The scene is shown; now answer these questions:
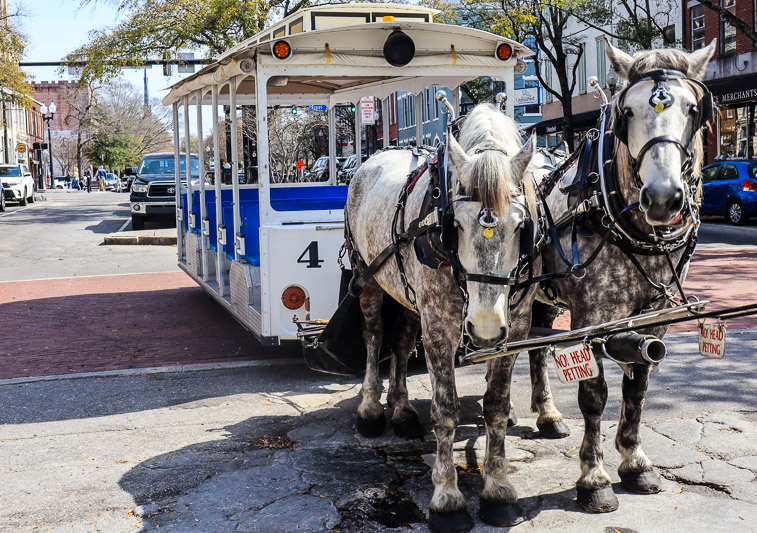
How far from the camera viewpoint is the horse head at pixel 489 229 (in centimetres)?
366

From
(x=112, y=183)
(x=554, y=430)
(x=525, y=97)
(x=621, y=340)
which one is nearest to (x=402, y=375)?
(x=554, y=430)

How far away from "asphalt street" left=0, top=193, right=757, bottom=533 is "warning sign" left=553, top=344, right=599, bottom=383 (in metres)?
0.83

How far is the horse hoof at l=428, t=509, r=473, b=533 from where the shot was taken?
4.15m


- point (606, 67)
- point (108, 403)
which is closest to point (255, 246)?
point (108, 403)

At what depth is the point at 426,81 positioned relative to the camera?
791 centimetres

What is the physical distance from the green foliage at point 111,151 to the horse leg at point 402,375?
75296mm

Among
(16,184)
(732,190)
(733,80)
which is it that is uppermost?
(733,80)

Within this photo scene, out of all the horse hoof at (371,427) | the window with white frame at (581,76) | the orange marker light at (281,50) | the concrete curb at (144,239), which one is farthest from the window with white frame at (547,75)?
the horse hoof at (371,427)

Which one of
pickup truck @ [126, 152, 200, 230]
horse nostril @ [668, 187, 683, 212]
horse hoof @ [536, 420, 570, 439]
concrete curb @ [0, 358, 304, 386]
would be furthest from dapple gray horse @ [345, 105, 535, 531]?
pickup truck @ [126, 152, 200, 230]

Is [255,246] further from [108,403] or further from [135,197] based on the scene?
[135,197]

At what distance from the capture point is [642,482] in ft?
15.0

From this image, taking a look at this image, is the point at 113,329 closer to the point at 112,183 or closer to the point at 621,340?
the point at 621,340

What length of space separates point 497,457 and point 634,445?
864 millimetres

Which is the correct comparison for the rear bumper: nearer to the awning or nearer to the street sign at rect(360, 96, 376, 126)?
the street sign at rect(360, 96, 376, 126)
